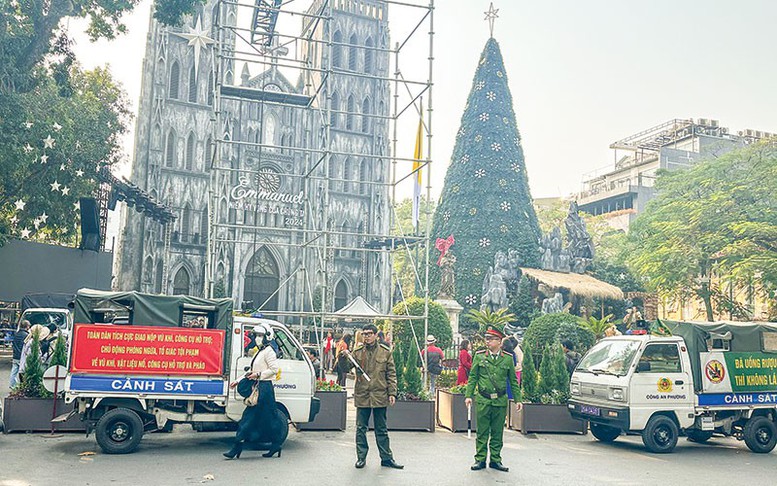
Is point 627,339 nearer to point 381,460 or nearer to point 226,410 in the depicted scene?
point 381,460

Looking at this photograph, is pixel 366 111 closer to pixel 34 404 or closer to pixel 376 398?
pixel 34 404

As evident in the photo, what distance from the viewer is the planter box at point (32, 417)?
10.6 meters

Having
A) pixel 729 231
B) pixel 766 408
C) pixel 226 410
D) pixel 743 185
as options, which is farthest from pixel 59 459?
pixel 743 185

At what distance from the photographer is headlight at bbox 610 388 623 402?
10805 millimetres

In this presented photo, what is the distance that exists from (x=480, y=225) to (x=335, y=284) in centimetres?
1197

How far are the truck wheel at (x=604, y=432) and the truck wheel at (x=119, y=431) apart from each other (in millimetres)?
7171

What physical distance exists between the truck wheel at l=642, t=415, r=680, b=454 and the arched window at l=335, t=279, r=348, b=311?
113ft

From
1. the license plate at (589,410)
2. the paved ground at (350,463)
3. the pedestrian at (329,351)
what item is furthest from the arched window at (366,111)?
the license plate at (589,410)

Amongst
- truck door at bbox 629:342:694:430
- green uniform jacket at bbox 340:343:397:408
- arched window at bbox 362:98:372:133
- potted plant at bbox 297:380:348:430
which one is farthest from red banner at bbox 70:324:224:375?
arched window at bbox 362:98:372:133

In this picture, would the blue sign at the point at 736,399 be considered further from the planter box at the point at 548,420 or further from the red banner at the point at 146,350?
the red banner at the point at 146,350

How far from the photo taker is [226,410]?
32.8 feet

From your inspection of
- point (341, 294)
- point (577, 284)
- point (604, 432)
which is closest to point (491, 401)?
point (604, 432)

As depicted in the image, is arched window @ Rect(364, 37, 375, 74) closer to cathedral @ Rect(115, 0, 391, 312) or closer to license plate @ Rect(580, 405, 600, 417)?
cathedral @ Rect(115, 0, 391, 312)

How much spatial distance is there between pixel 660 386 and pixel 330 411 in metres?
5.27
